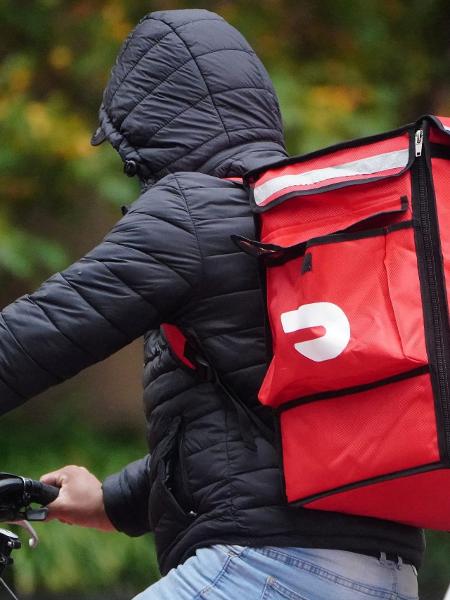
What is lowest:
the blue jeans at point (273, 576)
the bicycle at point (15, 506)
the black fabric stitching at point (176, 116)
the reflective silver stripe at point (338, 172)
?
the blue jeans at point (273, 576)

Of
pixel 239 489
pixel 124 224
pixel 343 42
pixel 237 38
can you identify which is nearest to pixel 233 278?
pixel 124 224

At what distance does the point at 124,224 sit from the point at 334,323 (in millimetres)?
457

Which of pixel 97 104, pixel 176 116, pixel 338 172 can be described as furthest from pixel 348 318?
pixel 97 104

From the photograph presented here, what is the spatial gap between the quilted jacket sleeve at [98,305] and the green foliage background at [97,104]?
12.2 feet

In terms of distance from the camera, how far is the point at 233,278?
7.47ft

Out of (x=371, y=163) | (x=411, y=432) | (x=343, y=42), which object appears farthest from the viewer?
(x=343, y=42)

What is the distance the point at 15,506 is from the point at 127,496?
0.36 m

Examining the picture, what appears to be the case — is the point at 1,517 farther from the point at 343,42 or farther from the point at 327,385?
the point at 343,42

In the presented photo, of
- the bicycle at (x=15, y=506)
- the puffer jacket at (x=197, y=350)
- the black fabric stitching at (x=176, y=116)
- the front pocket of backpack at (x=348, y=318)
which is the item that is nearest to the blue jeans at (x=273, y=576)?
the puffer jacket at (x=197, y=350)

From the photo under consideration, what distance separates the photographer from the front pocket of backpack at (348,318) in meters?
2.03

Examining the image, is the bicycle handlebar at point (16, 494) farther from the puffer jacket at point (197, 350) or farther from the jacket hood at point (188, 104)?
the jacket hood at point (188, 104)

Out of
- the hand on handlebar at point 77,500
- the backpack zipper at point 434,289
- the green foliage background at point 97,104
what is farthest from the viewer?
the green foliage background at point 97,104

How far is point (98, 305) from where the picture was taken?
7.29 ft

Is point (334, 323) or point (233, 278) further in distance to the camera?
point (233, 278)
